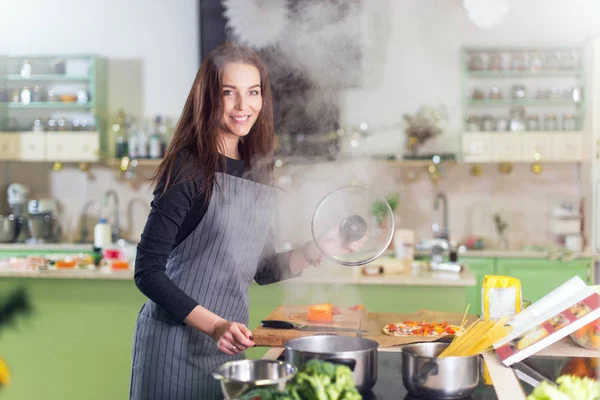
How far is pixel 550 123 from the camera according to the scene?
488cm

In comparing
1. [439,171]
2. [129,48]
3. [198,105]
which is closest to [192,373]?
[198,105]

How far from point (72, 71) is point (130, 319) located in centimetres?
262

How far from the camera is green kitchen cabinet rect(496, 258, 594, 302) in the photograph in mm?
4398

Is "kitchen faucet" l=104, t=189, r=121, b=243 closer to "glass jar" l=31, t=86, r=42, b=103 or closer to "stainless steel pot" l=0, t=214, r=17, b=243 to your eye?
"stainless steel pot" l=0, t=214, r=17, b=243

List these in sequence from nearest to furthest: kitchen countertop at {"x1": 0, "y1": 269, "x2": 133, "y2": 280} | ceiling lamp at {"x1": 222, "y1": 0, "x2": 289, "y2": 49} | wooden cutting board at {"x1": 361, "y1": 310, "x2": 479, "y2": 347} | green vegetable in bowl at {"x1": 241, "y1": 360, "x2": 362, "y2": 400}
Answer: green vegetable in bowl at {"x1": 241, "y1": 360, "x2": 362, "y2": 400}
wooden cutting board at {"x1": 361, "y1": 310, "x2": 479, "y2": 347}
kitchen countertop at {"x1": 0, "y1": 269, "x2": 133, "y2": 280}
ceiling lamp at {"x1": 222, "y1": 0, "x2": 289, "y2": 49}

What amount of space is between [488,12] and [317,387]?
463 cm

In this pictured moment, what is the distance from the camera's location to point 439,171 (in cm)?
511

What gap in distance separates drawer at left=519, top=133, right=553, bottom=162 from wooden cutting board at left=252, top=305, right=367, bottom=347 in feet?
9.89

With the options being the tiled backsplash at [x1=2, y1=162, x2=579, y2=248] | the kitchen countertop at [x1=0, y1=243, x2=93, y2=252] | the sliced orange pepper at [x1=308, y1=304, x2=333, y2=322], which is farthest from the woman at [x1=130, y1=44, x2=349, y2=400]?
the kitchen countertop at [x1=0, y1=243, x2=93, y2=252]

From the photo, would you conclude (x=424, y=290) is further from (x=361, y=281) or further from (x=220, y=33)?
(x=220, y=33)

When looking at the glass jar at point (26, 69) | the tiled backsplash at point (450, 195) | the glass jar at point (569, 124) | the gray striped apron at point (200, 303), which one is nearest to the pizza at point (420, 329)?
the gray striped apron at point (200, 303)

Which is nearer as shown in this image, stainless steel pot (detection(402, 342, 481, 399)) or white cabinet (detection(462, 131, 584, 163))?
stainless steel pot (detection(402, 342, 481, 399))

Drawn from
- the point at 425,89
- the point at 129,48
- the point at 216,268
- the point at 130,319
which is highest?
the point at 129,48

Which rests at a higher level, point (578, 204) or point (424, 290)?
point (578, 204)
